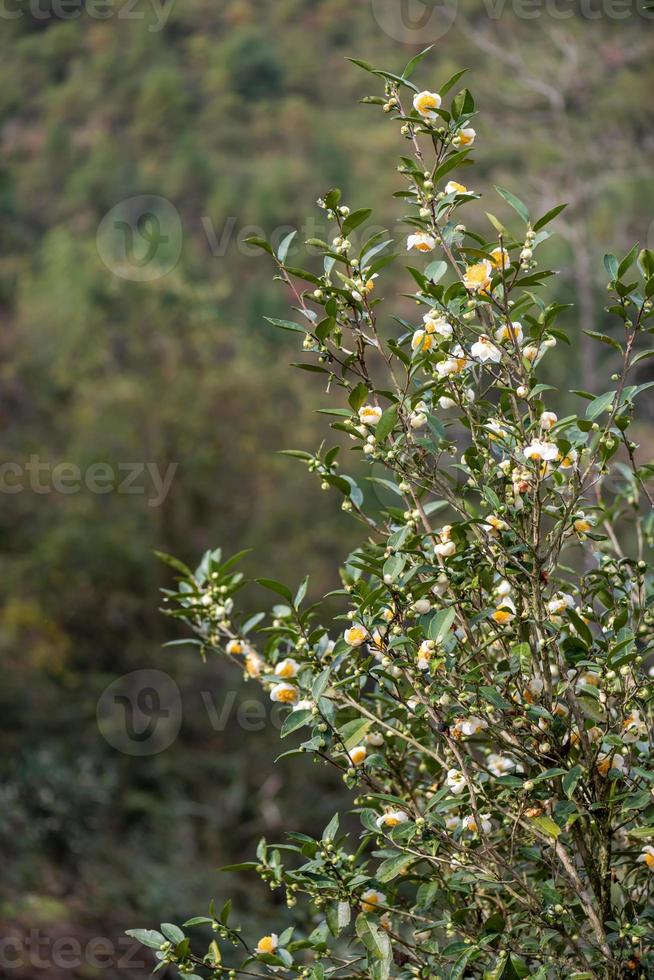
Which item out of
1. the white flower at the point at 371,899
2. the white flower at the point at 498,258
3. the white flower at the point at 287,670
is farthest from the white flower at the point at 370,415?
the white flower at the point at 371,899

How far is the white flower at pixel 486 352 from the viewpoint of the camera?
114cm

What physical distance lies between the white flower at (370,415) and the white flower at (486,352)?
13 cm

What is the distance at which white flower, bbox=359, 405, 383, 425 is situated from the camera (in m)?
1.16

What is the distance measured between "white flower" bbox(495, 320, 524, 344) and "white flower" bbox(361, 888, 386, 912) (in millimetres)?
671

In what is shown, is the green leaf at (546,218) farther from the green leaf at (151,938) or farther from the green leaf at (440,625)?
the green leaf at (151,938)

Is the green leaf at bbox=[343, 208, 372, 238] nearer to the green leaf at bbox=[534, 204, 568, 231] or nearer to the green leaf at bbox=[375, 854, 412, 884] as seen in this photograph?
the green leaf at bbox=[534, 204, 568, 231]

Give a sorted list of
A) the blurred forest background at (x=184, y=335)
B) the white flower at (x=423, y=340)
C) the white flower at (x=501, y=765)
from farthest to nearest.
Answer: the blurred forest background at (x=184, y=335), the white flower at (x=501, y=765), the white flower at (x=423, y=340)

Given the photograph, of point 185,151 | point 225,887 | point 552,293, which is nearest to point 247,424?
point 225,887

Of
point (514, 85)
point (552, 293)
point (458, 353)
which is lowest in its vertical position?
point (458, 353)

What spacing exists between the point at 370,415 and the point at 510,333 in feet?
0.62

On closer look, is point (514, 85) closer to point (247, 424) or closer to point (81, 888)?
point (247, 424)

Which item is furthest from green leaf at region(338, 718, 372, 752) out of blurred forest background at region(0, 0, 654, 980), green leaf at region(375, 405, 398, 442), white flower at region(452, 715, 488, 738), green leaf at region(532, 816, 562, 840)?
blurred forest background at region(0, 0, 654, 980)

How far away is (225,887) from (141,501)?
252 centimetres

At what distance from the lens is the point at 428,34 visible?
12.8m
